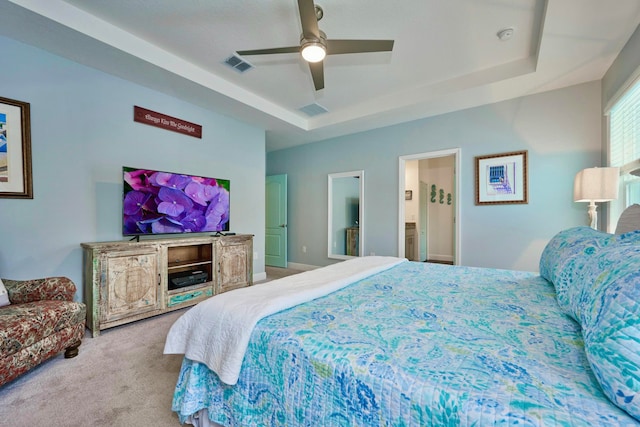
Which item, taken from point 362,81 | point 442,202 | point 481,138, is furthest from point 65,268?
point 442,202

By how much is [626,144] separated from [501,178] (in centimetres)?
118

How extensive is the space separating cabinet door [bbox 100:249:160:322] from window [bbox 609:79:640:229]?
4361 mm

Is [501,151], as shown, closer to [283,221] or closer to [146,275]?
[283,221]

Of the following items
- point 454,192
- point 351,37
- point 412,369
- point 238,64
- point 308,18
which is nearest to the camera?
point 412,369

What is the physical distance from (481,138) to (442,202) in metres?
3.25

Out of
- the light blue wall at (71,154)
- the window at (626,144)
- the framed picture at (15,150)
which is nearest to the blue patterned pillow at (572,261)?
the window at (626,144)

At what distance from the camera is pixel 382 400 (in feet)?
2.56

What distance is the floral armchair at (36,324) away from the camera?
163 centimetres

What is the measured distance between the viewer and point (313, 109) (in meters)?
4.27

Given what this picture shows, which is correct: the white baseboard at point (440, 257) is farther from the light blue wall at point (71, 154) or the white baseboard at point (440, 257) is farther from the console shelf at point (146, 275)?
the light blue wall at point (71, 154)

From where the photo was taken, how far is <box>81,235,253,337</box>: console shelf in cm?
249

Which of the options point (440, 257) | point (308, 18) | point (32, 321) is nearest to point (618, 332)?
point (308, 18)

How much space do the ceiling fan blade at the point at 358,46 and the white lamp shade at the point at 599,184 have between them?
215cm

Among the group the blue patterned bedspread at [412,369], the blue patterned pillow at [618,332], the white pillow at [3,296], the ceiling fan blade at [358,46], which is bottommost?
the white pillow at [3,296]
